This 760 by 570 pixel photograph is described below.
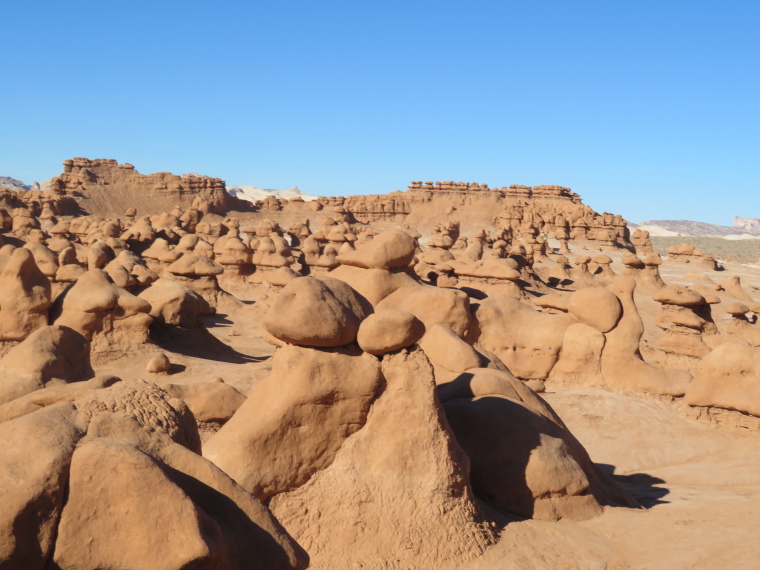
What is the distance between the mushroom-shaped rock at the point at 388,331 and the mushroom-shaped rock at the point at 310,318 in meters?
0.15

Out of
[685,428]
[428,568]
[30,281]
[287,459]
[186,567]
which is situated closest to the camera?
[186,567]

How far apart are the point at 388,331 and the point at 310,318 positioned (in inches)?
24.0

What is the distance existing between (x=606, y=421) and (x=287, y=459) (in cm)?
659

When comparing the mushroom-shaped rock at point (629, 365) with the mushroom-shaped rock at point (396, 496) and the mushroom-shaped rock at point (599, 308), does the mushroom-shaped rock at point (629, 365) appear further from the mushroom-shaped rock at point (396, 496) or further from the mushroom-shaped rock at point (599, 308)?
the mushroom-shaped rock at point (396, 496)

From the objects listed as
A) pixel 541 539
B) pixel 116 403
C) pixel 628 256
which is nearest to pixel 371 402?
pixel 541 539

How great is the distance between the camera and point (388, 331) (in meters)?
5.64

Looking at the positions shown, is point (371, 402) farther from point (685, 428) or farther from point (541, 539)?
point (685, 428)

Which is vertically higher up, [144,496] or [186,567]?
[144,496]

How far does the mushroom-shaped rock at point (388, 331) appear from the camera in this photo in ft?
18.4

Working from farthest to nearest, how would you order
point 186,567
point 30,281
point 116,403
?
point 30,281 → point 116,403 → point 186,567

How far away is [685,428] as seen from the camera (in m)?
10.6

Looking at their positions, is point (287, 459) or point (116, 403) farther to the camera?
point (287, 459)

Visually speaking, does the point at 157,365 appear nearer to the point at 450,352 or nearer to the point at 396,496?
the point at 450,352

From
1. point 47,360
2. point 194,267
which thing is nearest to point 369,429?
point 47,360
